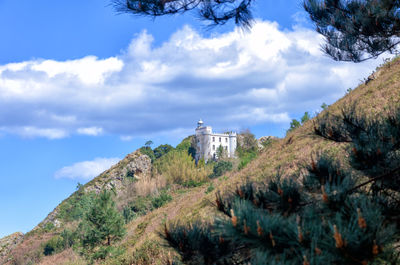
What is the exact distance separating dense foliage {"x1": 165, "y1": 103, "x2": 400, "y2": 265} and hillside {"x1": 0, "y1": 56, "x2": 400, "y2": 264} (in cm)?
19

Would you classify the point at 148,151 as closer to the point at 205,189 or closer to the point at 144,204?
the point at 144,204

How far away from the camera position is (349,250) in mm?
2141

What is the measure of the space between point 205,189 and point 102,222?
6478 millimetres

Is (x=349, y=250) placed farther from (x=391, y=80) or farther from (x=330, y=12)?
(x=391, y=80)

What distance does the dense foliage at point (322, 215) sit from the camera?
7.30 feet

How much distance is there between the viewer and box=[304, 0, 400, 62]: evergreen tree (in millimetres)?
8484

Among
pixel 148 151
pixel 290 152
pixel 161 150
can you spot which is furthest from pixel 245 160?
pixel 161 150

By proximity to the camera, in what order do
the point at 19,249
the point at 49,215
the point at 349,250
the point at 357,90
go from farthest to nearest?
the point at 49,215 < the point at 19,249 < the point at 357,90 < the point at 349,250

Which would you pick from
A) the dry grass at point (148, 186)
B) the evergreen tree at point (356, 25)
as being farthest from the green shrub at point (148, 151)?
the evergreen tree at point (356, 25)

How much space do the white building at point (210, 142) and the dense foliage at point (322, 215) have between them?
52836 mm

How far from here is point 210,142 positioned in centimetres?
5791

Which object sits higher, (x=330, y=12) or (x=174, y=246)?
(x=330, y=12)

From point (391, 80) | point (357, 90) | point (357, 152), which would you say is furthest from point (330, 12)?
point (357, 152)

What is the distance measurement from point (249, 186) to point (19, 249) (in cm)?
2675
